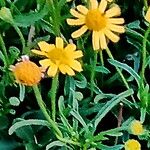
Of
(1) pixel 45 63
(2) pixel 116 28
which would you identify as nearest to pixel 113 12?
(2) pixel 116 28

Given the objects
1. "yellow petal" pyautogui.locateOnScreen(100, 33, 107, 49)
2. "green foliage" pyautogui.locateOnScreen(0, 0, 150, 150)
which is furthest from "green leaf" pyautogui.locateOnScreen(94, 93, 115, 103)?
"yellow petal" pyautogui.locateOnScreen(100, 33, 107, 49)

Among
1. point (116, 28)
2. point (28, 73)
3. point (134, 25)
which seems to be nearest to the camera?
point (28, 73)

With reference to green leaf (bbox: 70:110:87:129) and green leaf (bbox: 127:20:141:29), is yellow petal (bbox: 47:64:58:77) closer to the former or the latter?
green leaf (bbox: 70:110:87:129)

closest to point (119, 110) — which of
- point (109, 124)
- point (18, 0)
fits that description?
point (109, 124)

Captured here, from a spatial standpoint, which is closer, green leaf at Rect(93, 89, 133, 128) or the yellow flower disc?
the yellow flower disc

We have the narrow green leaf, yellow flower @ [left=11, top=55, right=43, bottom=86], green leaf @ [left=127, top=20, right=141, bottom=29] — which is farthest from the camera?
green leaf @ [left=127, top=20, right=141, bottom=29]

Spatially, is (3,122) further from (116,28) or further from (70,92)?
(116,28)

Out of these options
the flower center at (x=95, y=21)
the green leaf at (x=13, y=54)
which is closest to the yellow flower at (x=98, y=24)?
the flower center at (x=95, y=21)

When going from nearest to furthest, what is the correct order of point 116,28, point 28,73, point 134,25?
point 28,73 < point 116,28 < point 134,25
